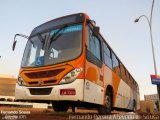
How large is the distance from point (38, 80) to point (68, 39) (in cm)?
161

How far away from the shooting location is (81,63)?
25.4 ft

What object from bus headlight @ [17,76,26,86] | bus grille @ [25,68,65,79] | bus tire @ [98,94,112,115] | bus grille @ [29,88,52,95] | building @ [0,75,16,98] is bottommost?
bus tire @ [98,94,112,115]

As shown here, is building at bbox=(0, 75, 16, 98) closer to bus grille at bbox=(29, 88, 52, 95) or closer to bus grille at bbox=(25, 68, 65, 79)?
bus grille at bbox=(25, 68, 65, 79)

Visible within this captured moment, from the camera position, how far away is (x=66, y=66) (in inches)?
305

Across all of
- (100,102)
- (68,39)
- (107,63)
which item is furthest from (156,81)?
(68,39)

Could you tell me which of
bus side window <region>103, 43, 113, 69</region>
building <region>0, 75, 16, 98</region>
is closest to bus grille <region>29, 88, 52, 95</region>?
bus side window <region>103, 43, 113, 69</region>

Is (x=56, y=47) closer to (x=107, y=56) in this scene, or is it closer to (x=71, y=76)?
(x=71, y=76)

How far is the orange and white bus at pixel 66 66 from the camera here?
759cm

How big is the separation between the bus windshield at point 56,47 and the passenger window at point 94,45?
1.45ft

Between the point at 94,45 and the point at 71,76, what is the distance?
190 centimetres

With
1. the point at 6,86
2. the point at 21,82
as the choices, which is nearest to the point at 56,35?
the point at 21,82

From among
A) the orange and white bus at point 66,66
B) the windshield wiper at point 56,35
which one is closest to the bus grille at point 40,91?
the orange and white bus at point 66,66

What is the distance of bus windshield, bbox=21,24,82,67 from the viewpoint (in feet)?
26.5

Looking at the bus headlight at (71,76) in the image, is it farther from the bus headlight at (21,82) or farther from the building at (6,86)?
the building at (6,86)
